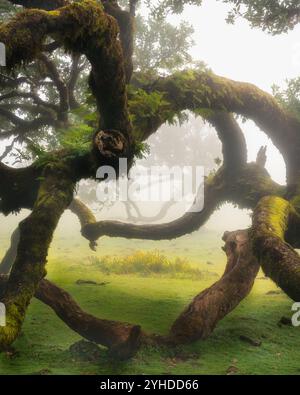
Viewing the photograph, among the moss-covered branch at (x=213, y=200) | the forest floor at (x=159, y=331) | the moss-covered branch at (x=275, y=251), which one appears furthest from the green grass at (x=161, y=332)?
the moss-covered branch at (x=275, y=251)

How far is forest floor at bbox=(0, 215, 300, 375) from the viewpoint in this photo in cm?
598

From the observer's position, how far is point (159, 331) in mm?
7738

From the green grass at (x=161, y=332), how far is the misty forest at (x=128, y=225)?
35 mm

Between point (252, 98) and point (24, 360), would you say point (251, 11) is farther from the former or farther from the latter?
point (24, 360)

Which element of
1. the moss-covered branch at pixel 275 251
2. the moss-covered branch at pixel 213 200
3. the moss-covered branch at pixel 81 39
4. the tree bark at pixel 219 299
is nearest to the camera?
the moss-covered branch at pixel 81 39

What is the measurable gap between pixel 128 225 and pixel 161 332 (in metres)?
3.71

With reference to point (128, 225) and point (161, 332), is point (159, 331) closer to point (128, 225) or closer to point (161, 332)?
point (161, 332)

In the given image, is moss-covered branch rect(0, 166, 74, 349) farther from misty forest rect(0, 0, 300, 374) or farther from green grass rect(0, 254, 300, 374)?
A: green grass rect(0, 254, 300, 374)

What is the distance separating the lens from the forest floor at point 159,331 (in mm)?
5979

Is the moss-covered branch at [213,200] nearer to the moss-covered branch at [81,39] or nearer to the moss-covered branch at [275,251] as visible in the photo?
the moss-covered branch at [275,251]

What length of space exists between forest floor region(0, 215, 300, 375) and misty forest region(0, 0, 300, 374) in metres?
0.04

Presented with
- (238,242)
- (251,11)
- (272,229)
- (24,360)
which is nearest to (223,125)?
(251,11)

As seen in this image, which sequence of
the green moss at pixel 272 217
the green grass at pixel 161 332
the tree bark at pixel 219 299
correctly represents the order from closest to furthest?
the green moss at pixel 272 217 < the green grass at pixel 161 332 < the tree bark at pixel 219 299

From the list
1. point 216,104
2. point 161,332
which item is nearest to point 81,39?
point 216,104
